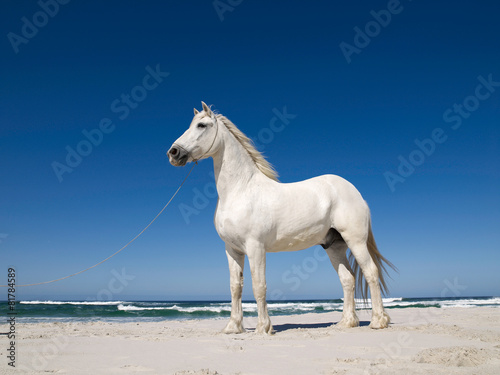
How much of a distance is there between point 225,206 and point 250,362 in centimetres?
246

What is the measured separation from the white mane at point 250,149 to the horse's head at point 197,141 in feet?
0.89

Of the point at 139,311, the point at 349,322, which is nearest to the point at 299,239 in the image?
the point at 349,322

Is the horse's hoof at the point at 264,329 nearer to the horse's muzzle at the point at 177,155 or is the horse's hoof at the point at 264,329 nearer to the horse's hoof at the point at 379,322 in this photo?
the horse's hoof at the point at 379,322

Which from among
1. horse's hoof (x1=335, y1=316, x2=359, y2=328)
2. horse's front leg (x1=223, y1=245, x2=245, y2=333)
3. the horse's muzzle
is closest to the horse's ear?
the horse's muzzle

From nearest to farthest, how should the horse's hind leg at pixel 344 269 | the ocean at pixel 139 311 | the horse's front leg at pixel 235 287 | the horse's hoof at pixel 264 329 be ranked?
the horse's hoof at pixel 264 329
the horse's front leg at pixel 235 287
the horse's hind leg at pixel 344 269
the ocean at pixel 139 311

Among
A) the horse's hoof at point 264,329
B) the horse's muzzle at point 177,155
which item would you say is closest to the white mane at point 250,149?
the horse's muzzle at point 177,155

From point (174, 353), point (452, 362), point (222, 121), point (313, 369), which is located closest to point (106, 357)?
point (174, 353)

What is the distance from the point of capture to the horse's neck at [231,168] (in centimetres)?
552

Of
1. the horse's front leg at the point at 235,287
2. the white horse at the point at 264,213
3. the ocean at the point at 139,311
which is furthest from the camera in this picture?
the ocean at the point at 139,311

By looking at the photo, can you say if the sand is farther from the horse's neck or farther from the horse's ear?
the horse's ear

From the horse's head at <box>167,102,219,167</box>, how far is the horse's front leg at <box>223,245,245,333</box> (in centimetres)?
141

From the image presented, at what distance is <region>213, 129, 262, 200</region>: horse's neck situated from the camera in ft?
18.1

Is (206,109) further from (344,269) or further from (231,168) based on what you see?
(344,269)

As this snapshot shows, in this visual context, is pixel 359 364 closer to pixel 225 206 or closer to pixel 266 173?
pixel 225 206
